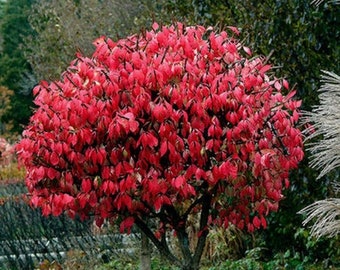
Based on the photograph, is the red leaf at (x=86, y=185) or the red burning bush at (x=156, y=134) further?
the red leaf at (x=86, y=185)

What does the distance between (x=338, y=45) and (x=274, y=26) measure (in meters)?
0.75

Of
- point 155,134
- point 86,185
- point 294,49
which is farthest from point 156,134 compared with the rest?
point 294,49

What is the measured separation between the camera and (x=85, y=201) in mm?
5078

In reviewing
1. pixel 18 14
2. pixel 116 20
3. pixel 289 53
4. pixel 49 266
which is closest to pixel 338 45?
pixel 289 53

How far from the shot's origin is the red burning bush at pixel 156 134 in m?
4.93

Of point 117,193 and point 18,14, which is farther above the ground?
point 18,14

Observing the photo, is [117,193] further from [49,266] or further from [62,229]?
[62,229]

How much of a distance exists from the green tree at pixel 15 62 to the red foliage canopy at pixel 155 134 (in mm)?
28489

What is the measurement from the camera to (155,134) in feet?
16.3

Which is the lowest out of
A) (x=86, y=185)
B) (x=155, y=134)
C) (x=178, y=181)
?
(x=178, y=181)

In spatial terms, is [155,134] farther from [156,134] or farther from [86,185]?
[86,185]

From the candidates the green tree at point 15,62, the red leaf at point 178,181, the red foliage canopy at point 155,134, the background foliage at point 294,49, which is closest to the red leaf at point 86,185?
the red foliage canopy at point 155,134

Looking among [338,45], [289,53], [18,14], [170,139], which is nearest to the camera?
[170,139]

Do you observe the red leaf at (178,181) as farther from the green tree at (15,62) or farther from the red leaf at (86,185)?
the green tree at (15,62)
